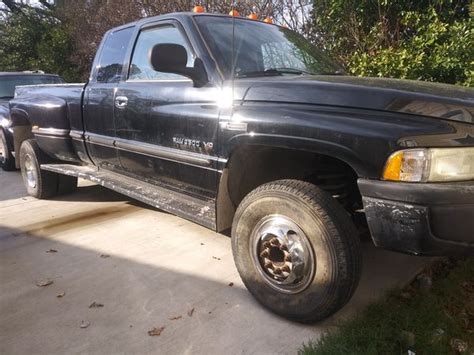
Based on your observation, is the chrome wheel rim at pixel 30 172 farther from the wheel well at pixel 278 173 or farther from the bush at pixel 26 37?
the bush at pixel 26 37

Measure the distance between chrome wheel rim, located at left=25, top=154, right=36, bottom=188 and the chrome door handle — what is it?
6.77ft

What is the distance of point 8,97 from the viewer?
7613 millimetres

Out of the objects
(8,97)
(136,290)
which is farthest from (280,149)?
(8,97)

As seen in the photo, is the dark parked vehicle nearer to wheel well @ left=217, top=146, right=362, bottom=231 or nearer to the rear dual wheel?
the rear dual wheel

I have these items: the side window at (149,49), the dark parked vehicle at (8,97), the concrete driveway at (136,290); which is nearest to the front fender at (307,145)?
the side window at (149,49)

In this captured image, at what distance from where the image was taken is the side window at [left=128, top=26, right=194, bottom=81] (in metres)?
3.36

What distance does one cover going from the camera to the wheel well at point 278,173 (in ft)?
9.18

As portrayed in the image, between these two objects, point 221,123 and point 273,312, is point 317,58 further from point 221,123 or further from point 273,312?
Result: point 273,312

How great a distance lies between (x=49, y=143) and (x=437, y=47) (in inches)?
205

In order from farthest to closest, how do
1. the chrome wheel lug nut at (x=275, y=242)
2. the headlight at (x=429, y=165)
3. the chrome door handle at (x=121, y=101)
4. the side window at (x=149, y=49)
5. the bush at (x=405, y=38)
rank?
the bush at (x=405, y=38), the chrome door handle at (x=121, y=101), the side window at (x=149, y=49), the chrome wheel lug nut at (x=275, y=242), the headlight at (x=429, y=165)

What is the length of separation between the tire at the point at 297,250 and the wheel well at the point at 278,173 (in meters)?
0.26

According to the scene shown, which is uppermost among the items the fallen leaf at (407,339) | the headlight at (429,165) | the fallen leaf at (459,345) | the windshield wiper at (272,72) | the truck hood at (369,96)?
the windshield wiper at (272,72)

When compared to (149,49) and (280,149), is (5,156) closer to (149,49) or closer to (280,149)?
(149,49)

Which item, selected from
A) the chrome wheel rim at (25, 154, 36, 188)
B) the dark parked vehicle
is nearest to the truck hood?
the chrome wheel rim at (25, 154, 36, 188)
